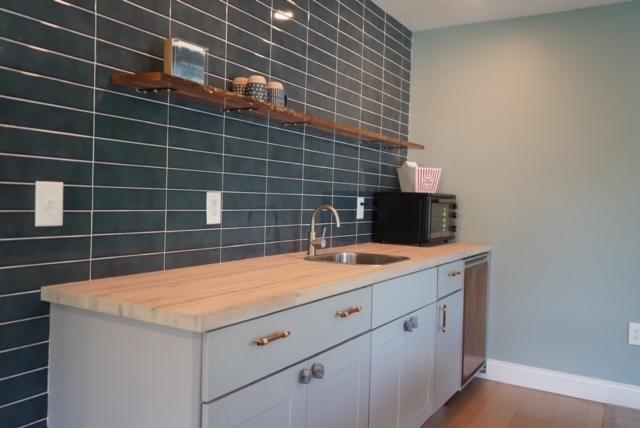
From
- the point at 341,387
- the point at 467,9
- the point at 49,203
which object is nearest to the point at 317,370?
the point at 341,387

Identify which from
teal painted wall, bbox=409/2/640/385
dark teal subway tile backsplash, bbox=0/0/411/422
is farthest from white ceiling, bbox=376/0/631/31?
dark teal subway tile backsplash, bbox=0/0/411/422

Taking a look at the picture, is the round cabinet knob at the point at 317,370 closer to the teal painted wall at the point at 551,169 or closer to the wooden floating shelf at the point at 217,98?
the wooden floating shelf at the point at 217,98

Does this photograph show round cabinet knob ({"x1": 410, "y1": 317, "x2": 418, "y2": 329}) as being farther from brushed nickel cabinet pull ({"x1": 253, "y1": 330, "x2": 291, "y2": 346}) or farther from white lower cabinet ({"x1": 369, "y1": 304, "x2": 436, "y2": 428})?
brushed nickel cabinet pull ({"x1": 253, "y1": 330, "x2": 291, "y2": 346})

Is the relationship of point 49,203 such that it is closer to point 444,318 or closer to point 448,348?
point 444,318

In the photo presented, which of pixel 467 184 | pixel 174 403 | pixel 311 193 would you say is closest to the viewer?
pixel 174 403

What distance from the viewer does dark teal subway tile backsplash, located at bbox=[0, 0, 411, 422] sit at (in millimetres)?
1298

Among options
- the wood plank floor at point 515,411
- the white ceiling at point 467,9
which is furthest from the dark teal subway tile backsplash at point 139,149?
the wood plank floor at point 515,411

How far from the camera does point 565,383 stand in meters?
2.98

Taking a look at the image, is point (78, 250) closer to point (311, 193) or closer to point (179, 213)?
point (179, 213)

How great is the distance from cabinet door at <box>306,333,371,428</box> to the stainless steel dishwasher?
1199 mm

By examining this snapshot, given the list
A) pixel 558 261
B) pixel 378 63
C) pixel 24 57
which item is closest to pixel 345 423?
pixel 24 57

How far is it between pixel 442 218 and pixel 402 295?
1.12 metres

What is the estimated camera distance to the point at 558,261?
119 inches

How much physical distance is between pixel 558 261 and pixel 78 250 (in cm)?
262
